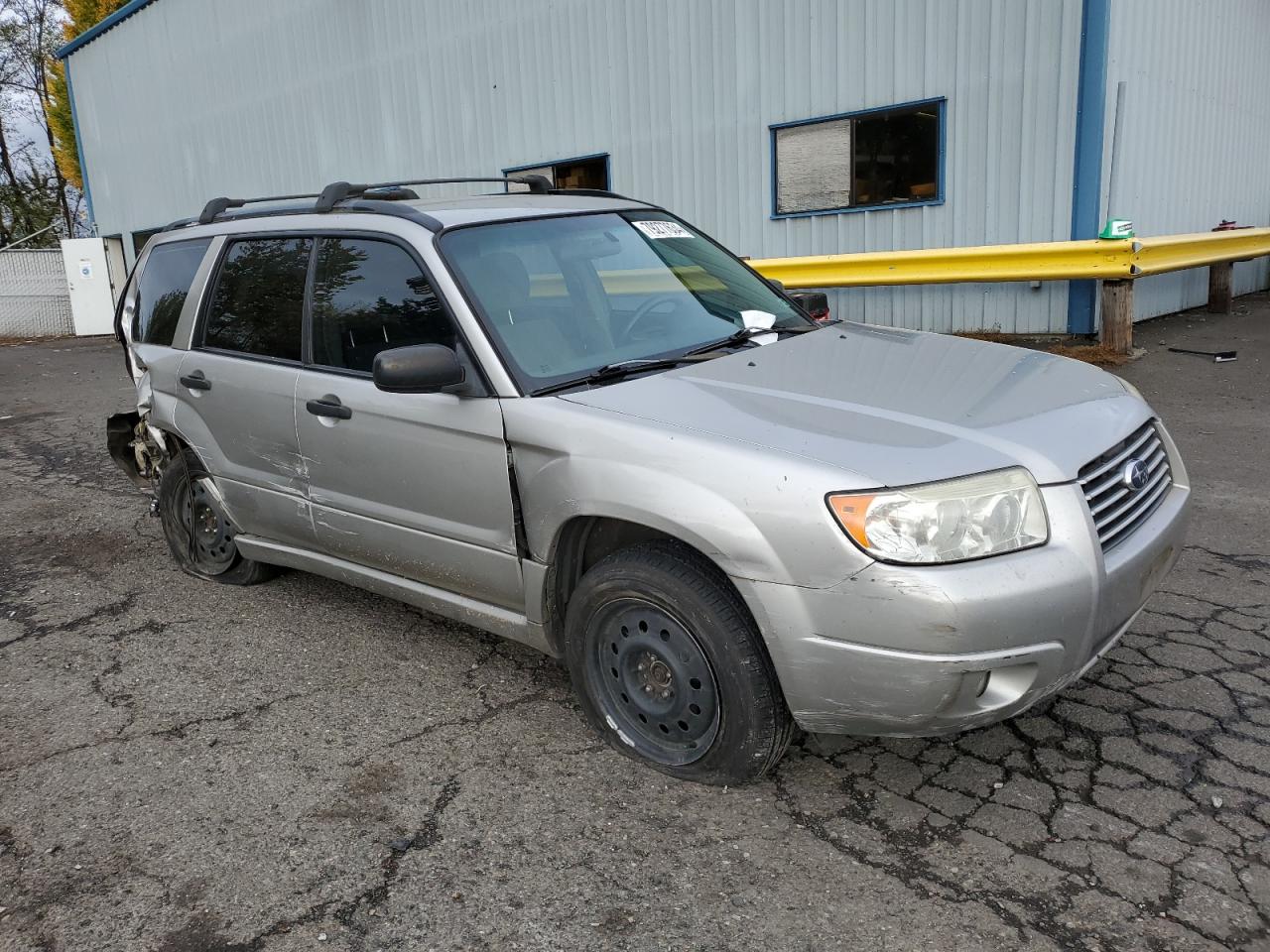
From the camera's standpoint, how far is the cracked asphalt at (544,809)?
2488 millimetres

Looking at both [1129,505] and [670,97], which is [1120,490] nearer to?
[1129,505]

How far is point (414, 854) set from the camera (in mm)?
2801

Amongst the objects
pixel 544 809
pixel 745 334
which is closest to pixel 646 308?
pixel 745 334

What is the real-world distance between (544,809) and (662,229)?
2.41 metres

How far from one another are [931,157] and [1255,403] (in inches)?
161

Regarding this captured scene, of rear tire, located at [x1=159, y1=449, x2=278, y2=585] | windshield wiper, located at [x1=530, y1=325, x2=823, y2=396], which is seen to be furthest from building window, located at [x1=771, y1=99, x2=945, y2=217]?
rear tire, located at [x1=159, y1=449, x2=278, y2=585]

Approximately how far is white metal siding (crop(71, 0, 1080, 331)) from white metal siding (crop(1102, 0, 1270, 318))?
90 cm

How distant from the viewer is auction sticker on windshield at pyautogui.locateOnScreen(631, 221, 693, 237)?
4.21 meters

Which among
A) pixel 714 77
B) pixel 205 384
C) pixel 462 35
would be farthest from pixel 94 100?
pixel 205 384

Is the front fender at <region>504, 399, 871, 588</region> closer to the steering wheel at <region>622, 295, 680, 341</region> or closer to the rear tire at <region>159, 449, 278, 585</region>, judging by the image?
the steering wheel at <region>622, 295, 680, 341</region>

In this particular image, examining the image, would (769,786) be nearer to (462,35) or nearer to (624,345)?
(624,345)

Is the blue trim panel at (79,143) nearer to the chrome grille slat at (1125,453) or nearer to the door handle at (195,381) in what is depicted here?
the door handle at (195,381)

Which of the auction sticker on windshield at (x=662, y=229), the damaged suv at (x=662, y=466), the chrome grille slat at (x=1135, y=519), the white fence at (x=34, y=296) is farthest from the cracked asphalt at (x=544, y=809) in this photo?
the white fence at (x=34, y=296)

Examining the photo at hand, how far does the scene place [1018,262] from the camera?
9.35m
